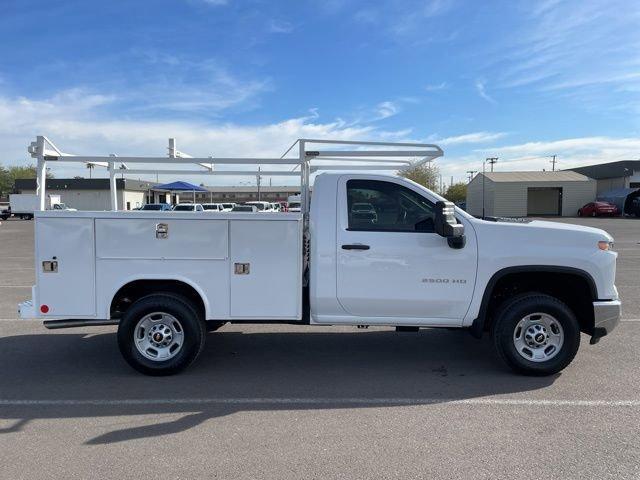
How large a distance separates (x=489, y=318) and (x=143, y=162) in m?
4.17

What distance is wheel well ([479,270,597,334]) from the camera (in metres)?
5.09

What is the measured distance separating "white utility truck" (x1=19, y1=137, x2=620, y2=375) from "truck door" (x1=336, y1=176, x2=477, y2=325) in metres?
0.01

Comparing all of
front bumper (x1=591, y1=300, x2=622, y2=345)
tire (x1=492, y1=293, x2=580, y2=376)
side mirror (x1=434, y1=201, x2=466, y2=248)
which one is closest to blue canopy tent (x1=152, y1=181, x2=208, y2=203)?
side mirror (x1=434, y1=201, x2=466, y2=248)

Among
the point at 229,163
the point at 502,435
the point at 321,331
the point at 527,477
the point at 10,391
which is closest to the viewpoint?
the point at 527,477

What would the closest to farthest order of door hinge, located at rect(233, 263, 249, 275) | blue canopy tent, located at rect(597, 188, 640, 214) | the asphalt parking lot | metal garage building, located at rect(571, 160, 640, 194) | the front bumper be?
the asphalt parking lot < the front bumper < door hinge, located at rect(233, 263, 249, 275) < blue canopy tent, located at rect(597, 188, 640, 214) < metal garage building, located at rect(571, 160, 640, 194)

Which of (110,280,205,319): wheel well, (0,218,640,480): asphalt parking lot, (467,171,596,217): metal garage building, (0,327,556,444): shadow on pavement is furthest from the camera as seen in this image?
(467,171,596,217): metal garage building

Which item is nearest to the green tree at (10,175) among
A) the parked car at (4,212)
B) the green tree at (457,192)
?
the parked car at (4,212)

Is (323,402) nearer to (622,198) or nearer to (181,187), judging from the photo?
(181,187)

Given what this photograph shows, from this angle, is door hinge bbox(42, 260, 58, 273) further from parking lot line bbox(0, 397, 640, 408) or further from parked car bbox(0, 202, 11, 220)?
parked car bbox(0, 202, 11, 220)

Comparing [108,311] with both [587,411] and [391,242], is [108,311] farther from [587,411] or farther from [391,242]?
[587,411]

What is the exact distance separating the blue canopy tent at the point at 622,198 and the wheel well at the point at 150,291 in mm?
52946

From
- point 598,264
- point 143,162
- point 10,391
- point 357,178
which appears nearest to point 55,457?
point 10,391

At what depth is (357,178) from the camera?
5227mm

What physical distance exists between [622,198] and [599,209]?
4302mm
